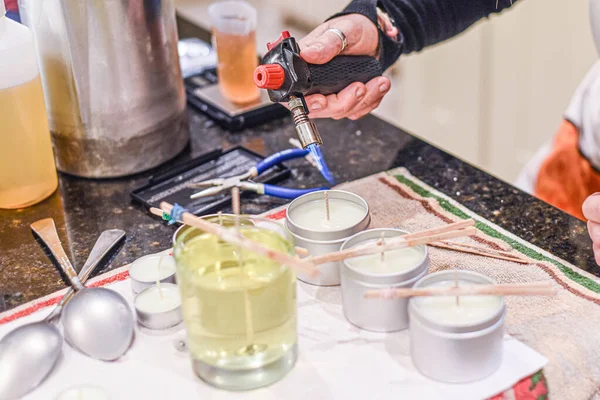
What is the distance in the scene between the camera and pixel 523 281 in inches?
30.8

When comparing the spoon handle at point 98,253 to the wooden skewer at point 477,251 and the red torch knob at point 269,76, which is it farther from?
the wooden skewer at point 477,251

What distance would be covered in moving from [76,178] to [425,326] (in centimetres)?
63

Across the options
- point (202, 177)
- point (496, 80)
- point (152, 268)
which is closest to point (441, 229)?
point (152, 268)

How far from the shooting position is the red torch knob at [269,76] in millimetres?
855

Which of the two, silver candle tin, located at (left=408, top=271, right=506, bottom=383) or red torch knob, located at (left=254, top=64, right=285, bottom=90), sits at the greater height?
red torch knob, located at (left=254, top=64, right=285, bottom=90)

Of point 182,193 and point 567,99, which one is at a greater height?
point 182,193

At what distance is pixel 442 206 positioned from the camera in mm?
929

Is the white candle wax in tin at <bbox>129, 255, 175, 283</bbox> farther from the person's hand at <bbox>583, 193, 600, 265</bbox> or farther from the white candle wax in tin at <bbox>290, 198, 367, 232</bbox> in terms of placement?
the person's hand at <bbox>583, 193, 600, 265</bbox>

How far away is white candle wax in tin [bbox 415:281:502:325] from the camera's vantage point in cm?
62

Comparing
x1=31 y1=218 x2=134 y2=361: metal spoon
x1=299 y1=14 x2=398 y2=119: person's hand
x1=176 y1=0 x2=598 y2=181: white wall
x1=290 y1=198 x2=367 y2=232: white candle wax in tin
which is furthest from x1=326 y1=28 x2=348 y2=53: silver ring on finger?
x1=176 y1=0 x2=598 y2=181: white wall

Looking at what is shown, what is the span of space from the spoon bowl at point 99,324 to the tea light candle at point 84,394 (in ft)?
0.13

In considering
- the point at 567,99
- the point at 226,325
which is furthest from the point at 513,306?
the point at 567,99

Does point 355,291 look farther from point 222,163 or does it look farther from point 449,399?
point 222,163

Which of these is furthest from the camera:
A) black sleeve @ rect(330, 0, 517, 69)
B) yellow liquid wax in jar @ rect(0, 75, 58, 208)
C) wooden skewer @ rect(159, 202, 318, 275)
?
black sleeve @ rect(330, 0, 517, 69)
